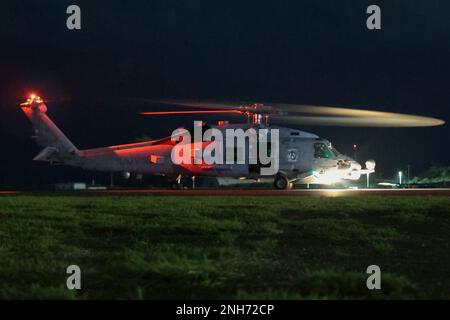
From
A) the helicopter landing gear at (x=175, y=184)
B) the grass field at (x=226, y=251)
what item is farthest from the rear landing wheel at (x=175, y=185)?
the grass field at (x=226, y=251)

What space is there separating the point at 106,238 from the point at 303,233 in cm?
429

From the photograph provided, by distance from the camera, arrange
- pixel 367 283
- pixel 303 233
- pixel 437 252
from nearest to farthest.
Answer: pixel 367 283
pixel 437 252
pixel 303 233

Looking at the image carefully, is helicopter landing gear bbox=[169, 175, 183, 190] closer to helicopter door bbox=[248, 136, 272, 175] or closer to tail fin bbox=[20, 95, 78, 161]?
helicopter door bbox=[248, 136, 272, 175]

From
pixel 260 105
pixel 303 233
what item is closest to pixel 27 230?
pixel 303 233

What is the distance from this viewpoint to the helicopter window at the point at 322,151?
34000 mm

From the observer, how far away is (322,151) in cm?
3403

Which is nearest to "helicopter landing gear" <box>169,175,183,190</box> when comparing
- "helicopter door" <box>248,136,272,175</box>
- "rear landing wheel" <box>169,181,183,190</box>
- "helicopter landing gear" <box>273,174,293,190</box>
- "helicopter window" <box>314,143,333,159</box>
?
"rear landing wheel" <box>169,181,183,190</box>

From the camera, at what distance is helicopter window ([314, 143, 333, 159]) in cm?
3400

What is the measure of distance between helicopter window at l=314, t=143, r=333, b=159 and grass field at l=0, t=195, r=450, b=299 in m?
13.5

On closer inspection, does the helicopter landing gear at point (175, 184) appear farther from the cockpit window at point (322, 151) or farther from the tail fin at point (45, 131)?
the cockpit window at point (322, 151)

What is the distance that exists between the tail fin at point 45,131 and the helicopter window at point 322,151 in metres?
13.8

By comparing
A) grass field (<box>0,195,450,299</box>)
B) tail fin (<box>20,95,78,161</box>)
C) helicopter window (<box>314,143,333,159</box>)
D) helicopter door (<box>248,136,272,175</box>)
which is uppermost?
tail fin (<box>20,95,78,161</box>)

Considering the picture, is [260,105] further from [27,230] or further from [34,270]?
[34,270]
